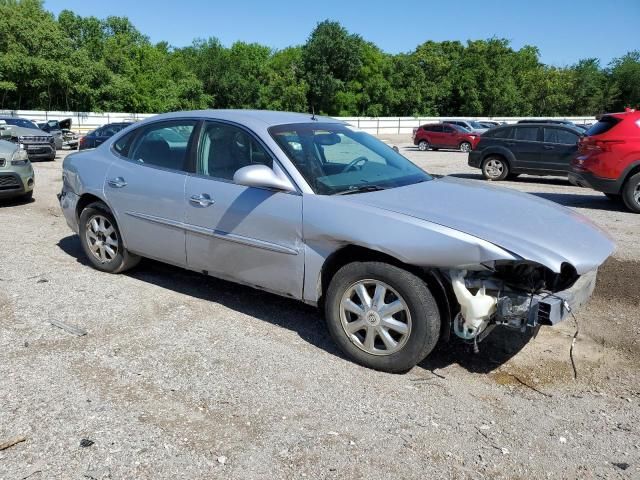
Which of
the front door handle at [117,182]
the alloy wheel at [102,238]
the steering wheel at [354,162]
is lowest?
the alloy wheel at [102,238]

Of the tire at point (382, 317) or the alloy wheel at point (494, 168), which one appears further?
the alloy wheel at point (494, 168)

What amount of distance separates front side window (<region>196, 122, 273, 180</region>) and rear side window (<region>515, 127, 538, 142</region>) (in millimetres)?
12050

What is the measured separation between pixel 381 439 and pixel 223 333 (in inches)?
68.4

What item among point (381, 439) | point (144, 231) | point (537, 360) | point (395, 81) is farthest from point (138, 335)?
point (395, 81)

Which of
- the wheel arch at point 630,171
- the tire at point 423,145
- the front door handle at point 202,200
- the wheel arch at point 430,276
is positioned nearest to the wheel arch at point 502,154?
the wheel arch at point 630,171

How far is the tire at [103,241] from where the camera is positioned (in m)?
5.58

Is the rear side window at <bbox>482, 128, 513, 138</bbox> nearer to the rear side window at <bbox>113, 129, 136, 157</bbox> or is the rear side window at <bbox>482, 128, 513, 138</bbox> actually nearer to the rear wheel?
the rear side window at <bbox>113, 129, 136, 157</bbox>

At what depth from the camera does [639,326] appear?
4707 mm

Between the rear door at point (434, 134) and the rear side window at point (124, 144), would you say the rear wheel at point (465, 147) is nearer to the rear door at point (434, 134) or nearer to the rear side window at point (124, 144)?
the rear door at point (434, 134)

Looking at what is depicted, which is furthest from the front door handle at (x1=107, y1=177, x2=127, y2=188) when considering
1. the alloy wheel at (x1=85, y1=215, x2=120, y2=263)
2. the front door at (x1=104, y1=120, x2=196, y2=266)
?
the alloy wheel at (x1=85, y1=215, x2=120, y2=263)

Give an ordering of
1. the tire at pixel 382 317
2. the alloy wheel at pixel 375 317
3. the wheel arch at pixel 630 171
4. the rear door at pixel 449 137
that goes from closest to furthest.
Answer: the tire at pixel 382 317, the alloy wheel at pixel 375 317, the wheel arch at pixel 630 171, the rear door at pixel 449 137

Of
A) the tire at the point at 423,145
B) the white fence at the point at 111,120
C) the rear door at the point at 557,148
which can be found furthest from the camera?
the white fence at the point at 111,120

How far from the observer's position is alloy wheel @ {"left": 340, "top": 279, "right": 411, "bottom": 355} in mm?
3664

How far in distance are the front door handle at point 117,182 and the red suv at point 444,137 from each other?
982 inches
